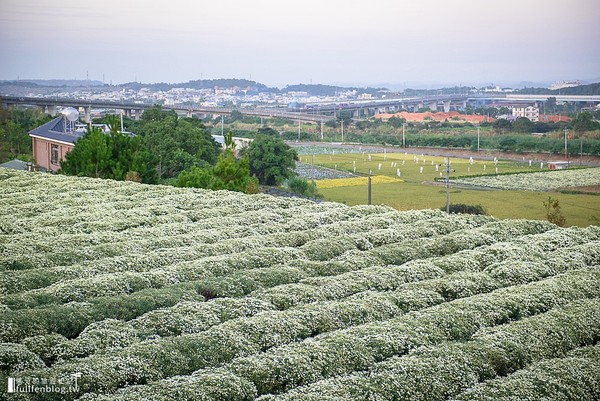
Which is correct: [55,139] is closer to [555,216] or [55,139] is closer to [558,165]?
[555,216]

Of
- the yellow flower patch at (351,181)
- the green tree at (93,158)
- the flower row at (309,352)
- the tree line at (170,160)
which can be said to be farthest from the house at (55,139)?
the flower row at (309,352)

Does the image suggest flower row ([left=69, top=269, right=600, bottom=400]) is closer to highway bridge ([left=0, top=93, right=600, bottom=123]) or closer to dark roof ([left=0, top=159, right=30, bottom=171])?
dark roof ([left=0, top=159, right=30, bottom=171])

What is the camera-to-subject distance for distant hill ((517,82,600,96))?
7582 centimetres

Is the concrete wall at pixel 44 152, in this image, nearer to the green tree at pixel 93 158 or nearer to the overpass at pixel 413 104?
the green tree at pixel 93 158

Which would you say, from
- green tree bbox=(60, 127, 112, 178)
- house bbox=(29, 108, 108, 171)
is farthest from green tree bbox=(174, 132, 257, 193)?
house bbox=(29, 108, 108, 171)

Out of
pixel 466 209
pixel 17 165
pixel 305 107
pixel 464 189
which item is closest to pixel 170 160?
pixel 17 165

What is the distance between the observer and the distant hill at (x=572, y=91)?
75825 mm

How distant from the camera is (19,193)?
78.1ft

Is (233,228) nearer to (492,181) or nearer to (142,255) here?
(142,255)

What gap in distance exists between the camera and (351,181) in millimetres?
45219

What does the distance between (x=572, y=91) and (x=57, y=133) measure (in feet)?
234

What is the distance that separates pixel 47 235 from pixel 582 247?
40.4 feet

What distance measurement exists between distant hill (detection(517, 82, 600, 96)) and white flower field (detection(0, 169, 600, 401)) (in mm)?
56466

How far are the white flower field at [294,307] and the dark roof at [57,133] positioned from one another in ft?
59.3
